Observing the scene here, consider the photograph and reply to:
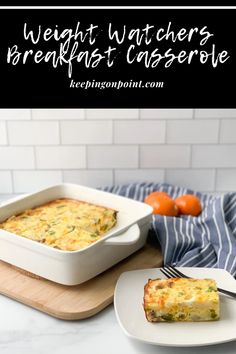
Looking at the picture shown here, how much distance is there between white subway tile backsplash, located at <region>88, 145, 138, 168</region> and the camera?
1.38m

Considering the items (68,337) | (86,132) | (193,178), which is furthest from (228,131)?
(68,337)

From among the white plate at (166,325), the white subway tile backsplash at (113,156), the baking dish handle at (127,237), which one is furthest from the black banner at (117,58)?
the white plate at (166,325)

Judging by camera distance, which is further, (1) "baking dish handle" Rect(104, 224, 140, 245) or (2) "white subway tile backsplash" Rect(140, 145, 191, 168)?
(2) "white subway tile backsplash" Rect(140, 145, 191, 168)

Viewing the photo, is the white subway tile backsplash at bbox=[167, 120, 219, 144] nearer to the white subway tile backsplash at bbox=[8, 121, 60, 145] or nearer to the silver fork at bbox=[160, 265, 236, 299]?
the white subway tile backsplash at bbox=[8, 121, 60, 145]

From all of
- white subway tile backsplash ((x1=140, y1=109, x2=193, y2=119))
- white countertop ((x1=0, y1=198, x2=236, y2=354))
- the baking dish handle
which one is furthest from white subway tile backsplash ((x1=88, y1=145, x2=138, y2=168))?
white countertop ((x1=0, y1=198, x2=236, y2=354))

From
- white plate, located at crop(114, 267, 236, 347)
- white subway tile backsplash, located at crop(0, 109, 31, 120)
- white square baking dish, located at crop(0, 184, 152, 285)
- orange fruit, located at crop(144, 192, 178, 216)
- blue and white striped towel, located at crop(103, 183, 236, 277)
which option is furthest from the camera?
white subway tile backsplash, located at crop(0, 109, 31, 120)

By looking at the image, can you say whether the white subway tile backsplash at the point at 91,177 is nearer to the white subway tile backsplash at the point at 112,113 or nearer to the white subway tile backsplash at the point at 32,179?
the white subway tile backsplash at the point at 32,179

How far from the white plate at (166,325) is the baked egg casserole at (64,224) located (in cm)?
12

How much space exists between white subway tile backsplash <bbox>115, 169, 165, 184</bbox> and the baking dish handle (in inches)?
16.8

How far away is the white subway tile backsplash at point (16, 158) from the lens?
1.37 meters

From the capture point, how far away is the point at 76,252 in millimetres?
879

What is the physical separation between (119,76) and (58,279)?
0.62 metres

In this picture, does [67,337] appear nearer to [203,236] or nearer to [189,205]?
[203,236]

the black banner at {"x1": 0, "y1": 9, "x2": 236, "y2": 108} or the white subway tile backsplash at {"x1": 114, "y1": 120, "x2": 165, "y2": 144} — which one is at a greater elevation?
the black banner at {"x1": 0, "y1": 9, "x2": 236, "y2": 108}
